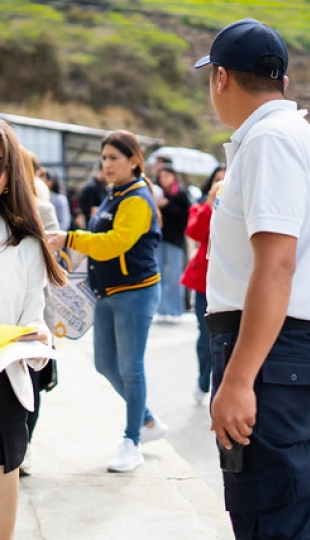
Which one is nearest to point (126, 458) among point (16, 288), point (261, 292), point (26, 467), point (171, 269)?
point (26, 467)

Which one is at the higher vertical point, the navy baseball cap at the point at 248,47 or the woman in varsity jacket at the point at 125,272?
the navy baseball cap at the point at 248,47

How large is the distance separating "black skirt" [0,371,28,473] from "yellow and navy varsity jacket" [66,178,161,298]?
6.77 feet

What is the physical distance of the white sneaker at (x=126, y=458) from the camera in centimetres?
542

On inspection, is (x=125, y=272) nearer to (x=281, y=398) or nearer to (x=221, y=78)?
(x=221, y=78)

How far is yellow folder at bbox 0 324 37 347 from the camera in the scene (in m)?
3.19

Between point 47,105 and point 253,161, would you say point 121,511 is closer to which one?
point 253,161

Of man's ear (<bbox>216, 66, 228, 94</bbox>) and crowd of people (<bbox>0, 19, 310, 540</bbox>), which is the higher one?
man's ear (<bbox>216, 66, 228, 94</bbox>)

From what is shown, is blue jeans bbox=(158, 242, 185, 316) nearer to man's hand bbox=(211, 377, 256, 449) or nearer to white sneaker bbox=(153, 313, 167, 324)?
white sneaker bbox=(153, 313, 167, 324)

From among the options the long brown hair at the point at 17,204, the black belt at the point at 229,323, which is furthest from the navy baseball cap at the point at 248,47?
the long brown hair at the point at 17,204

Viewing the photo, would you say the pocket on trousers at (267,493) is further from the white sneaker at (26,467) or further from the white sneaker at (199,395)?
the white sneaker at (199,395)

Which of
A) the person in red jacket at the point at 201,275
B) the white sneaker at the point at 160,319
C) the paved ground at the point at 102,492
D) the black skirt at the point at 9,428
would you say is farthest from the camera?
the white sneaker at the point at 160,319

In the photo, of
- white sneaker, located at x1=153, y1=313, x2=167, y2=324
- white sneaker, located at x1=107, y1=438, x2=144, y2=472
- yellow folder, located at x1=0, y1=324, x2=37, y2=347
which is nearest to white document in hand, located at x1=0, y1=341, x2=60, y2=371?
yellow folder, located at x1=0, y1=324, x2=37, y2=347

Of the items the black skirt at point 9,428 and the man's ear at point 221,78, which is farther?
the black skirt at point 9,428

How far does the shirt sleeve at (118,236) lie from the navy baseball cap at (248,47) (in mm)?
2579
